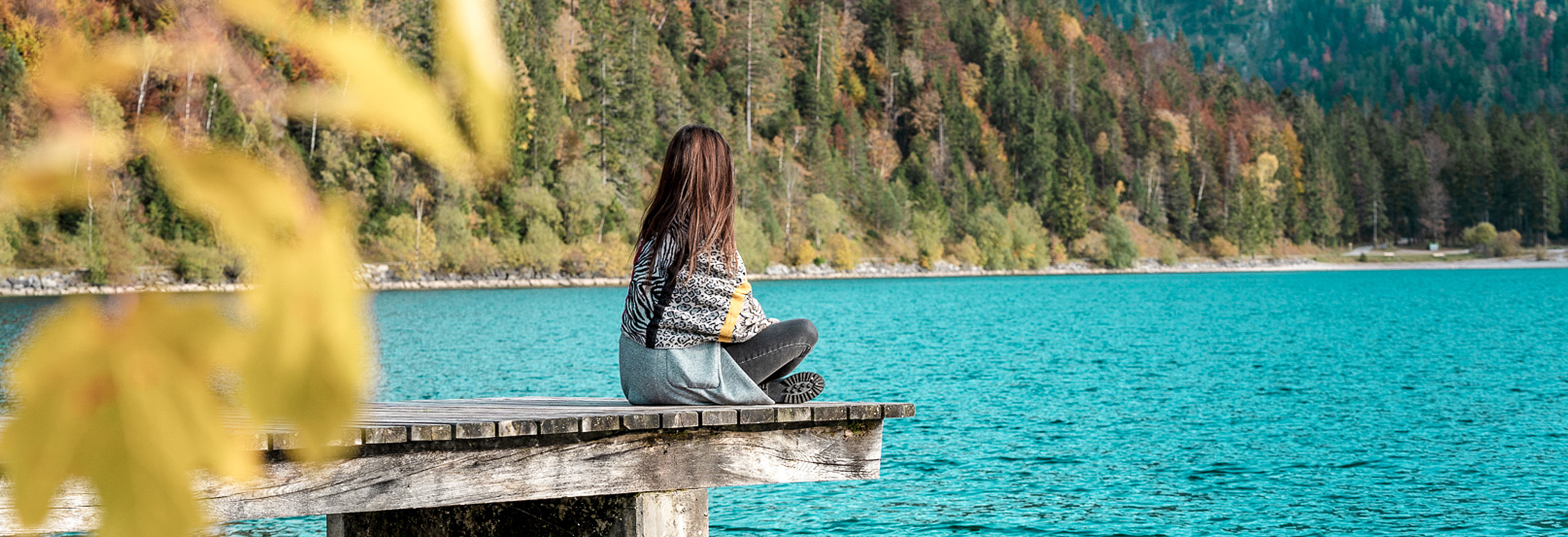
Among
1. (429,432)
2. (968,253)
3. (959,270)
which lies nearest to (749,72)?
(968,253)

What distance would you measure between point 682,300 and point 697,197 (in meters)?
0.42

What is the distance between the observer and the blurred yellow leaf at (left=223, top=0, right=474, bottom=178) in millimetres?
441

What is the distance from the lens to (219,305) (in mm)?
471

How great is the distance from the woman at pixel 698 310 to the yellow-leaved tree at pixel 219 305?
168 inches

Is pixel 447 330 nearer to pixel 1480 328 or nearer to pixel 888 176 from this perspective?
pixel 1480 328

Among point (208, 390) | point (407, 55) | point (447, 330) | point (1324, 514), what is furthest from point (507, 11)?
point (447, 330)

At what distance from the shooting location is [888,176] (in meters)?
114

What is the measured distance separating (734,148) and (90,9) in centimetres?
9682

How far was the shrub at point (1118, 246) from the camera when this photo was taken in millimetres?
119000

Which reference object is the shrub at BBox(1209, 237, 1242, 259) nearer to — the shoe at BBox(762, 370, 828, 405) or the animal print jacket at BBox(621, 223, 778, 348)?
the shoe at BBox(762, 370, 828, 405)

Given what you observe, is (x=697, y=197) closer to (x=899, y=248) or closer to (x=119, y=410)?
(x=119, y=410)

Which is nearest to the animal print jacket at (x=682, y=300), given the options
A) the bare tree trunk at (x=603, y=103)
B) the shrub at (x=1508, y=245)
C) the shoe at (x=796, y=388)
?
the shoe at (x=796, y=388)

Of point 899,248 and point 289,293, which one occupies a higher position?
point 899,248

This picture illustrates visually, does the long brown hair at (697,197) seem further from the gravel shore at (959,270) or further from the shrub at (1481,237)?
the shrub at (1481,237)
